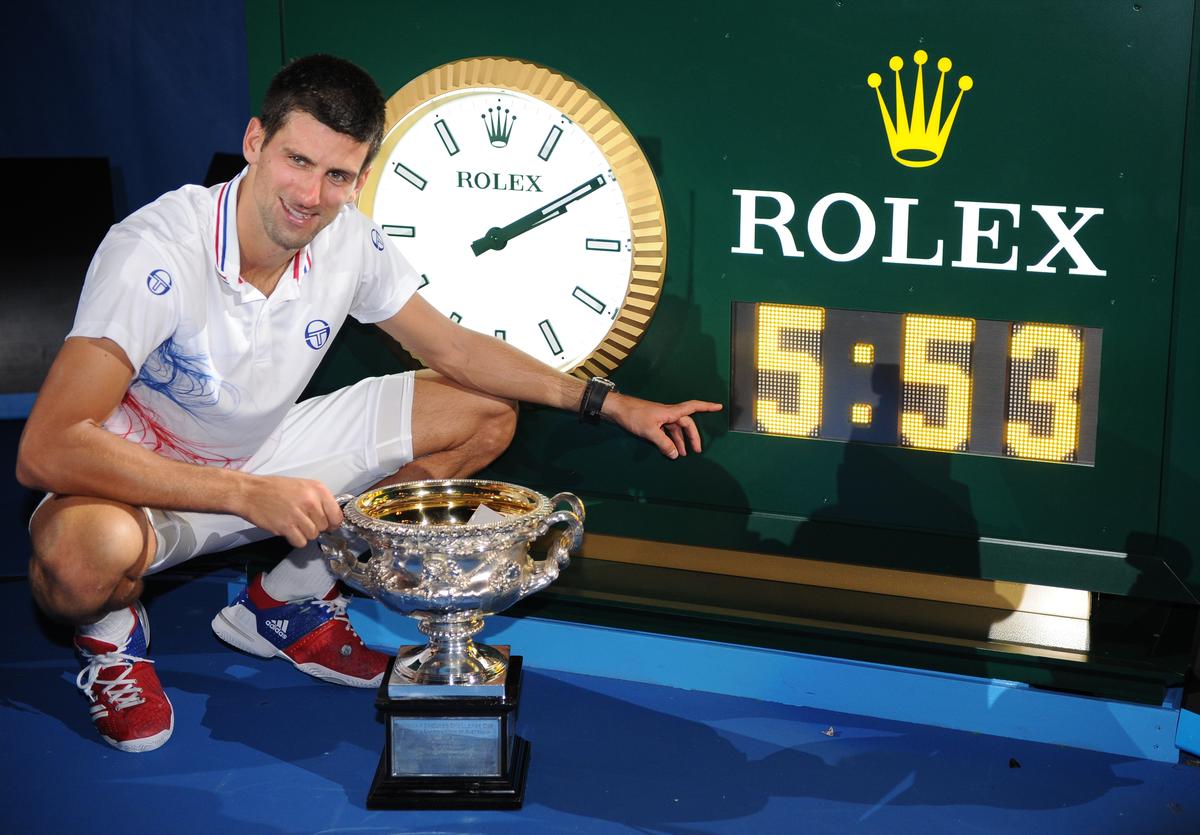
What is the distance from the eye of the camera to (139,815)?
268cm

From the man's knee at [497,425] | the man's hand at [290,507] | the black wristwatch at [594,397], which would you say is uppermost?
the black wristwatch at [594,397]

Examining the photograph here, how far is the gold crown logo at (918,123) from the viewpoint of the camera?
2.96 metres

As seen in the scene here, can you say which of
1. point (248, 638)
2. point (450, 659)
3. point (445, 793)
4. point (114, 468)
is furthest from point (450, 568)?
point (248, 638)

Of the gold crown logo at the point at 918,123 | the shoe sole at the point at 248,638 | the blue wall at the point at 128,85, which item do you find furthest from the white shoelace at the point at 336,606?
the blue wall at the point at 128,85

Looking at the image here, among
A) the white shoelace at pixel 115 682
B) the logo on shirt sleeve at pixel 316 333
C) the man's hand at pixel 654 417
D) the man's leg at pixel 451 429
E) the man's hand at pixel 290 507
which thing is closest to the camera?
the man's hand at pixel 290 507

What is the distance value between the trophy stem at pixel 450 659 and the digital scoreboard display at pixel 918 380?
85 centimetres

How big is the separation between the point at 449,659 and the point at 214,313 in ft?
2.77

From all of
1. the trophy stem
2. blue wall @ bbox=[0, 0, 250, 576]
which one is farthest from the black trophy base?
blue wall @ bbox=[0, 0, 250, 576]

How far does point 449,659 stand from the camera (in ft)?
9.07

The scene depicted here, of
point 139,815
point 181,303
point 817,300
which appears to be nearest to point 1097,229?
point 817,300

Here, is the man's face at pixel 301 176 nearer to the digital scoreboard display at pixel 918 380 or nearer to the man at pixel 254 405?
the man at pixel 254 405

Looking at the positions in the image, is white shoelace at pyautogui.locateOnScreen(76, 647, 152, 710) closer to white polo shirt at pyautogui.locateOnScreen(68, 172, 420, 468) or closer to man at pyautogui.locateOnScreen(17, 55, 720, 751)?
man at pyautogui.locateOnScreen(17, 55, 720, 751)

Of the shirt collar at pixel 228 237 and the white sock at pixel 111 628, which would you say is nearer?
the shirt collar at pixel 228 237

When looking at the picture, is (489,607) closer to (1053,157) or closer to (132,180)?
(1053,157)
